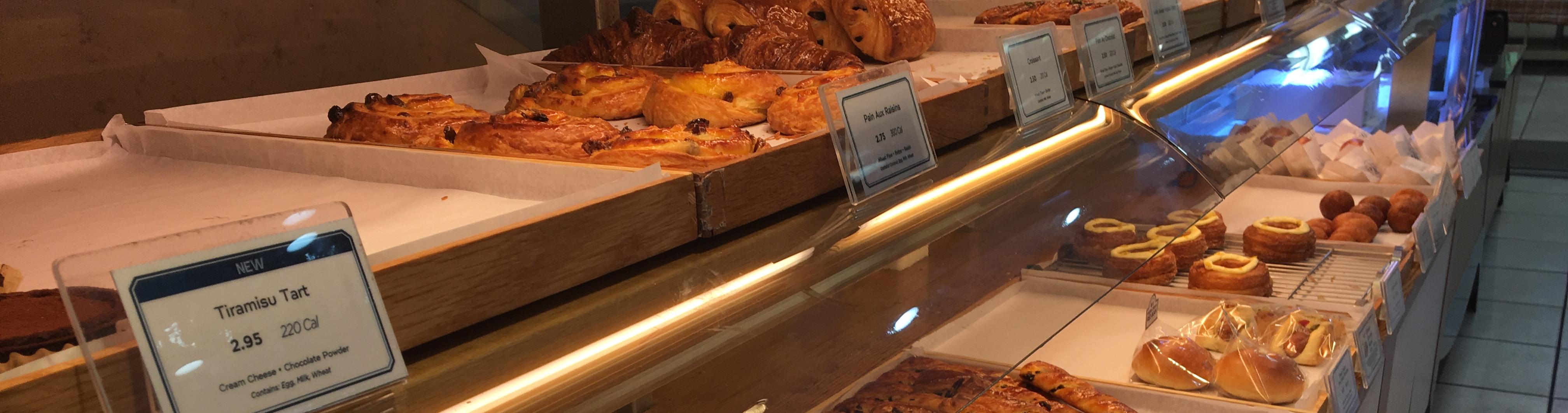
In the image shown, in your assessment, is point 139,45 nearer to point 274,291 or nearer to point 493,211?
point 493,211

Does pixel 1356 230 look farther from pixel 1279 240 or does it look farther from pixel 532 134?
pixel 532 134

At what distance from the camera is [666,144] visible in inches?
52.4

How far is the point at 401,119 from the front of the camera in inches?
66.4

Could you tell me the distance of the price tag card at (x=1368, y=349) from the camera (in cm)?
218

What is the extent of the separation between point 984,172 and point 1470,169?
290cm

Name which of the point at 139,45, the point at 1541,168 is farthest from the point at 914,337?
the point at 1541,168

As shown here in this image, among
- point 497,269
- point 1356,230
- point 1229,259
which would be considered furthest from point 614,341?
point 1356,230

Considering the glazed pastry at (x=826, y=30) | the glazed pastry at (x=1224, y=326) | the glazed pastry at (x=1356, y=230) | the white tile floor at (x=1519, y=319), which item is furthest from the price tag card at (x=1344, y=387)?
the white tile floor at (x=1519, y=319)

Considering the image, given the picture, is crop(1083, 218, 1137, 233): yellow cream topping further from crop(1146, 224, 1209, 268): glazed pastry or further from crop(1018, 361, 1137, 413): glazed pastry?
crop(1146, 224, 1209, 268): glazed pastry

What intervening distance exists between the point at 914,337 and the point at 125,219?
1.09 meters

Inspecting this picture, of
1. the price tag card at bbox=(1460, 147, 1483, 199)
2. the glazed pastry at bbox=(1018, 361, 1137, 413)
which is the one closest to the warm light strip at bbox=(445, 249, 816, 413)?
the glazed pastry at bbox=(1018, 361, 1137, 413)

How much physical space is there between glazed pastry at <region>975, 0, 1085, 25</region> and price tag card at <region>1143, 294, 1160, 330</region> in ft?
2.15

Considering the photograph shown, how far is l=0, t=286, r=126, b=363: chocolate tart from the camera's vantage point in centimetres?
53

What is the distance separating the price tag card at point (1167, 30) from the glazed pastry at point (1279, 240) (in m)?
0.79
